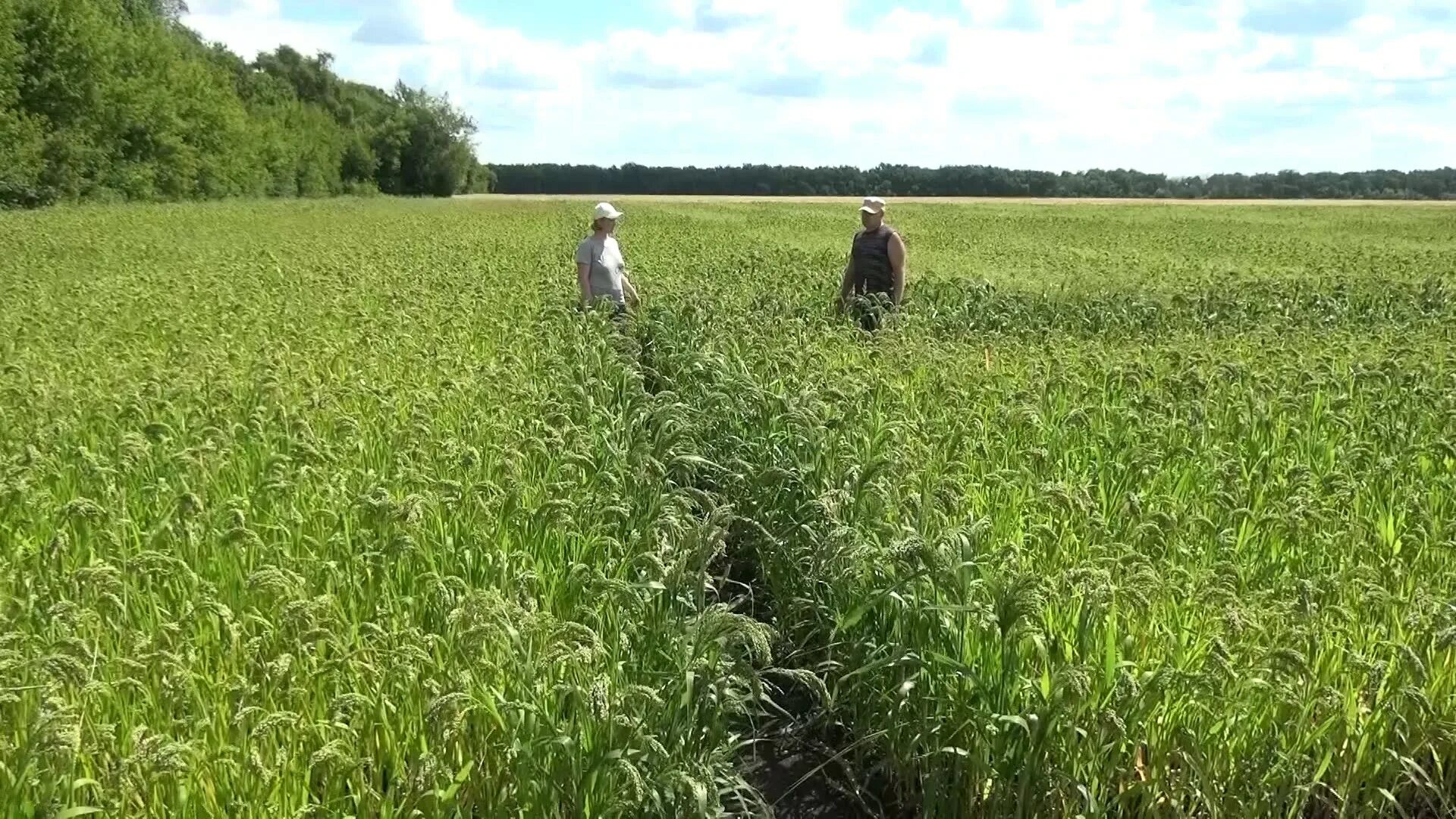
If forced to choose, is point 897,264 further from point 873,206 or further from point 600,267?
point 600,267

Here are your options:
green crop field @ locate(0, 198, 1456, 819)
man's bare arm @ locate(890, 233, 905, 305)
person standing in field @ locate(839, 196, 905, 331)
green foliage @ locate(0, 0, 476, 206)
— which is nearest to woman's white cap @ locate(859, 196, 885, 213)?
person standing in field @ locate(839, 196, 905, 331)

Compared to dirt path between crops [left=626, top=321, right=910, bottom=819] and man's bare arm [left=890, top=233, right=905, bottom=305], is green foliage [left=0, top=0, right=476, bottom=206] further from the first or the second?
dirt path between crops [left=626, top=321, right=910, bottom=819]

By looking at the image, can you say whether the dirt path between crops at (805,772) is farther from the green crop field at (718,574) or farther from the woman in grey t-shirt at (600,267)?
the woman in grey t-shirt at (600,267)

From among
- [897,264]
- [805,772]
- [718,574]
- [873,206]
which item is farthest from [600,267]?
[805,772]

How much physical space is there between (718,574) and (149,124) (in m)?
55.4

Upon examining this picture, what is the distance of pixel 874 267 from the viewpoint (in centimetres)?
1211

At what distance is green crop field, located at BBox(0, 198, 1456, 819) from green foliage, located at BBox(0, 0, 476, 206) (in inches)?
1625

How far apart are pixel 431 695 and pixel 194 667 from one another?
0.96m

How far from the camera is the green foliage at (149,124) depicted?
147 feet

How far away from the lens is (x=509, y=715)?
363 cm

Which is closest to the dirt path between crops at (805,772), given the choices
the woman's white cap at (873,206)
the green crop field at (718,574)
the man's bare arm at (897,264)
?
the green crop field at (718,574)

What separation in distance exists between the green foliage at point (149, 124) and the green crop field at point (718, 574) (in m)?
41.3

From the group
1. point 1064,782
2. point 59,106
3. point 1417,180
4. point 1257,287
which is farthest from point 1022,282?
point 1417,180

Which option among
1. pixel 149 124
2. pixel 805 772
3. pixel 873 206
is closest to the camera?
pixel 805 772
